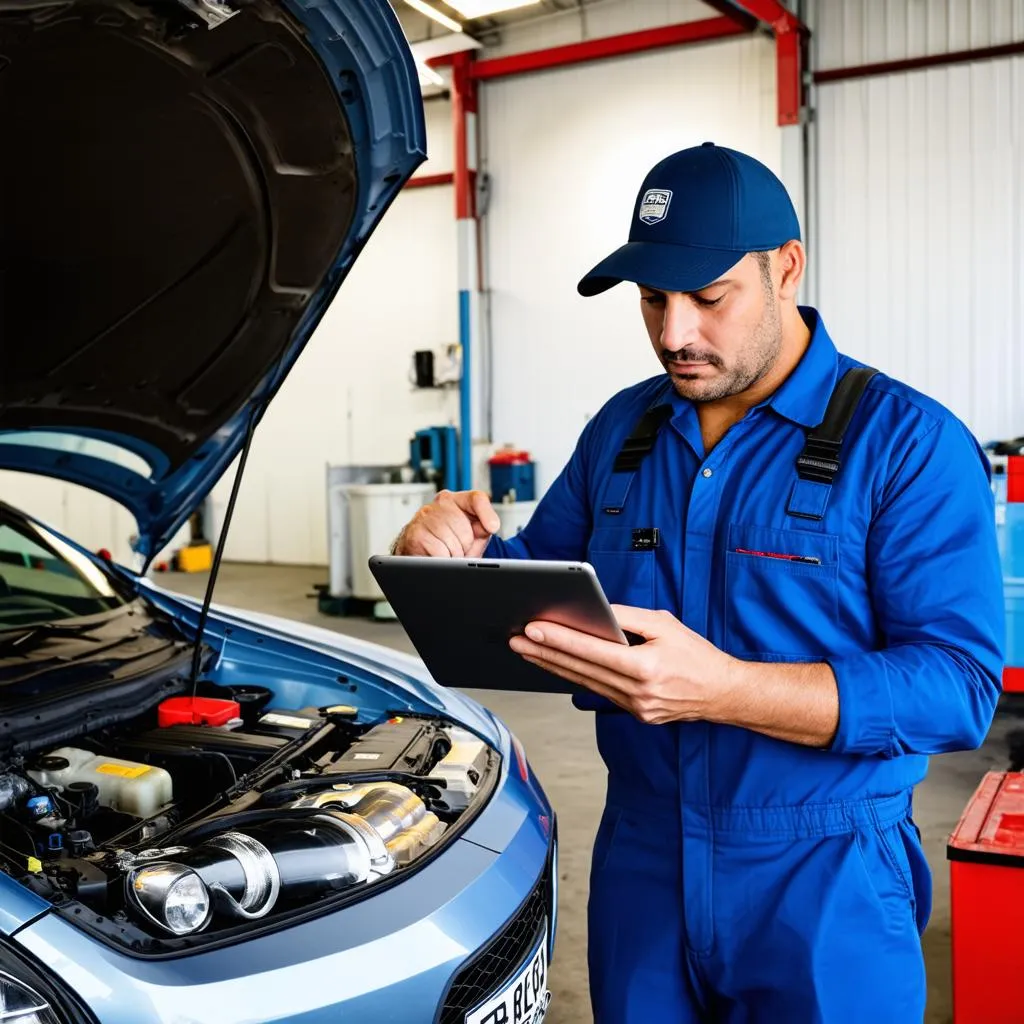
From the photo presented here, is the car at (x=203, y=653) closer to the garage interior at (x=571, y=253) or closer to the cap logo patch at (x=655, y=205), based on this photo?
the cap logo patch at (x=655, y=205)

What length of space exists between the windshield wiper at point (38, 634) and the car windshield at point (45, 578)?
7 centimetres

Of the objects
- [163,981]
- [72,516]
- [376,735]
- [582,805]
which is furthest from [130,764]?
[72,516]

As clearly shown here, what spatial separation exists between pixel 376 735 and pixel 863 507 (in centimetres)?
113

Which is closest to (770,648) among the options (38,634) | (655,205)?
(655,205)

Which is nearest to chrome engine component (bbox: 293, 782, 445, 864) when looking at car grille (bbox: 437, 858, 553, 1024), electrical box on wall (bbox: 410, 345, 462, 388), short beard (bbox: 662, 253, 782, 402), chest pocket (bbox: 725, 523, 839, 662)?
car grille (bbox: 437, 858, 553, 1024)

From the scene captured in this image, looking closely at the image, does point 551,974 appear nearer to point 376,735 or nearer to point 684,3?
point 376,735

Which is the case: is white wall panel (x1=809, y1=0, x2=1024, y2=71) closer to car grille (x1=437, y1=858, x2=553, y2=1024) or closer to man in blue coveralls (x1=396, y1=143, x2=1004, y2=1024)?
man in blue coveralls (x1=396, y1=143, x2=1004, y2=1024)

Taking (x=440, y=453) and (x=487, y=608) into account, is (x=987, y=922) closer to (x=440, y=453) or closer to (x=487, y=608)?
(x=487, y=608)

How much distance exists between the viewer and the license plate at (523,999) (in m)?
1.50

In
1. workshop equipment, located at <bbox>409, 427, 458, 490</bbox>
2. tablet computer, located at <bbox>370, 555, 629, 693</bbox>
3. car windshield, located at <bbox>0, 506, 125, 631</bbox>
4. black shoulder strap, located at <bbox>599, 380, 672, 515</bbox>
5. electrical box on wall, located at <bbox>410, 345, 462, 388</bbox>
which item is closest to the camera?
tablet computer, located at <bbox>370, 555, 629, 693</bbox>

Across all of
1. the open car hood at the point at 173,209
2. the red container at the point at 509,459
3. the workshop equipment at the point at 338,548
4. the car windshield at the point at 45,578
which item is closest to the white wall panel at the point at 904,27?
the red container at the point at 509,459

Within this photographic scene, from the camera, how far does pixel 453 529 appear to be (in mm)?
1516

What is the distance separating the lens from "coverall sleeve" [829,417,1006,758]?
1.17m

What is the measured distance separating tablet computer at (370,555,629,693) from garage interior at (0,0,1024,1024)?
10.2 feet
